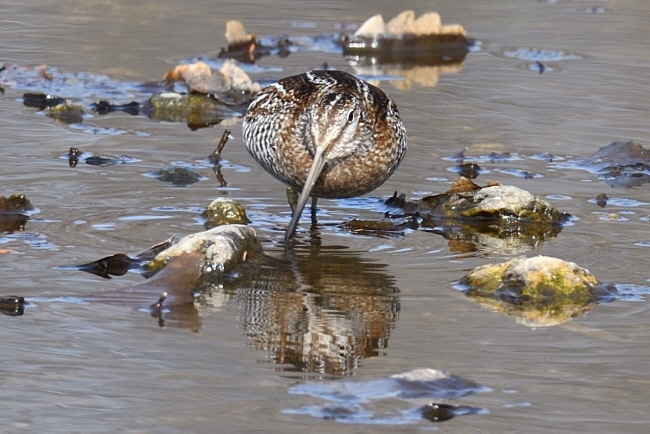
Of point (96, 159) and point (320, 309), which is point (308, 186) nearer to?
point (320, 309)

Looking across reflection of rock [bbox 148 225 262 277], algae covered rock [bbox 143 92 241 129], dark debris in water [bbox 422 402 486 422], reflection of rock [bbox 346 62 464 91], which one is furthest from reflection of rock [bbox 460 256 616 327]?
reflection of rock [bbox 346 62 464 91]

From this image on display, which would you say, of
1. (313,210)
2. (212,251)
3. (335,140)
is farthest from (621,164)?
(212,251)

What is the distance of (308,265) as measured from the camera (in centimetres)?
654

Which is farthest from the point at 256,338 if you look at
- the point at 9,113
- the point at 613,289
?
the point at 9,113

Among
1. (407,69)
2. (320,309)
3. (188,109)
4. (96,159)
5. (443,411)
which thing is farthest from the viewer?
(407,69)

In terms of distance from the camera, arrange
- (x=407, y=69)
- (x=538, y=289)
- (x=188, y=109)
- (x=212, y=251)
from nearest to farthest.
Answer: (x=538, y=289) → (x=212, y=251) → (x=188, y=109) → (x=407, y=69)

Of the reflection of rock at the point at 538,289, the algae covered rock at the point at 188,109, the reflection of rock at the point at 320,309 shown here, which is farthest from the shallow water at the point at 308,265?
the algae covered rock at the point at 188,109

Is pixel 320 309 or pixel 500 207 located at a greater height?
pixel 500 207

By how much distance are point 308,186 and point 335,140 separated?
310mm

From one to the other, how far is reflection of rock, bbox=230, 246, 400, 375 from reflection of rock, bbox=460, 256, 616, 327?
0.46 meters

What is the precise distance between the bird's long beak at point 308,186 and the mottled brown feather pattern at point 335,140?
0.34ft

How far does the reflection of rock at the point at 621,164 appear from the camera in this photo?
28.3 ft

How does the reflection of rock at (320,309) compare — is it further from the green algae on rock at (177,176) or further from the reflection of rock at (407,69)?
the reflection of rock at (407,69)

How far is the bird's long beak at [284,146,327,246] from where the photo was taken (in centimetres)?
696
